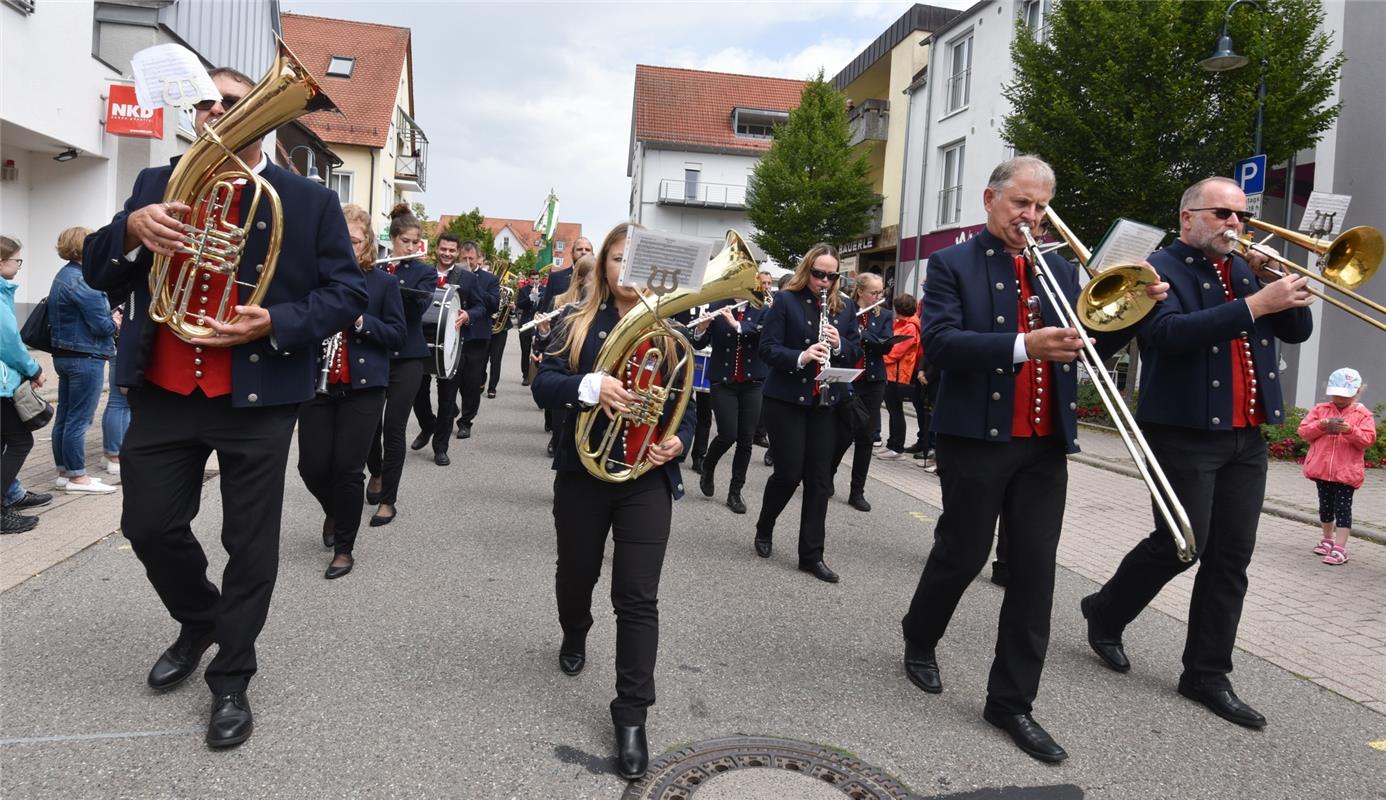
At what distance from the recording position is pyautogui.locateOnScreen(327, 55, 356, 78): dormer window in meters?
42.6

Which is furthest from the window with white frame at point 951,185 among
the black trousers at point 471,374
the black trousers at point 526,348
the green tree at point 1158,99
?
the black trousers at point 471,374

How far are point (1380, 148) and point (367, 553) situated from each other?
14.0m

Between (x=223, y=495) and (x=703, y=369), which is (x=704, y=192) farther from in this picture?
(x=223, y=495)

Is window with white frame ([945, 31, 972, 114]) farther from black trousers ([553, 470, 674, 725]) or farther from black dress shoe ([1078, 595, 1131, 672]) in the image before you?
black trousers ([553, 470, 674, 725])

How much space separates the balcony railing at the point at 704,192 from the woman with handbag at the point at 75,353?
146 feet

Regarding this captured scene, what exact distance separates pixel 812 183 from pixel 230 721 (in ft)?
106

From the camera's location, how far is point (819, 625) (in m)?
4.83

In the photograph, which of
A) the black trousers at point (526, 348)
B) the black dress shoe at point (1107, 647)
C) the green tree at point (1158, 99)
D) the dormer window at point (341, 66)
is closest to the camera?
the black dress shoe at point (1107, 647)

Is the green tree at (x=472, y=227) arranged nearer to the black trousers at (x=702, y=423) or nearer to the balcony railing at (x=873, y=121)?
the balcony railing at (x=873, y=121)

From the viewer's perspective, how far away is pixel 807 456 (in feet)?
19.3

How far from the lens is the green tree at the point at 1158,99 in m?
12.9

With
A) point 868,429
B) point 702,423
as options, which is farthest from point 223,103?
point 702,423

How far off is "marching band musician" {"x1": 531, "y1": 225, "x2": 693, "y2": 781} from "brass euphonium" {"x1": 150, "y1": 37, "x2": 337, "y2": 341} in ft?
3.44

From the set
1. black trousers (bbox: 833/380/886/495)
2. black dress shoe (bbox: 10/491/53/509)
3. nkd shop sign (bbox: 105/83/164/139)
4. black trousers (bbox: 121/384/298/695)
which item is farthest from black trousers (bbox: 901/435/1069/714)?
nkd shop sign (bbox: 105/83/164/139)
